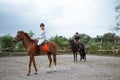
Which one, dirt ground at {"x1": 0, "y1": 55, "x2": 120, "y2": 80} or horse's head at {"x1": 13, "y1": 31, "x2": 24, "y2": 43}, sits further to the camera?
horse's head at {"x1": 13, "y1": 31, "x2": 24, "y2": 43}

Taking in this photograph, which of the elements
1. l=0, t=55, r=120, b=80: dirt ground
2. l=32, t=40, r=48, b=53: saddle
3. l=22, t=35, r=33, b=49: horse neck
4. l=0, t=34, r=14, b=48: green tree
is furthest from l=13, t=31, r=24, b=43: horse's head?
l=0, t=34, r=14, b=48: green tree

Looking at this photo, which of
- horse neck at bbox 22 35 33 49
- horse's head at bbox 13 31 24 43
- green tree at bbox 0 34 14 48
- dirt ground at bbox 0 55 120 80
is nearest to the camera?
dirt ground at bbox 0 55 120 80

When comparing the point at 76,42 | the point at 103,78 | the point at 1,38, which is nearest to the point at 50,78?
the point at 103,78

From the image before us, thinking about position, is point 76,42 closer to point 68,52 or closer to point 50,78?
point 50,78

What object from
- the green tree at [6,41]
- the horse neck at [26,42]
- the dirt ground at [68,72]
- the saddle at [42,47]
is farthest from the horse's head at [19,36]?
the green tree at [6,41]

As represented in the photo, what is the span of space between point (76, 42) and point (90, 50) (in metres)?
14.5

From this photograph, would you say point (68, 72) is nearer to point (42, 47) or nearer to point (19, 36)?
point (42, 47)

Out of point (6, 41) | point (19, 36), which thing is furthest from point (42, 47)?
point (6, 41)

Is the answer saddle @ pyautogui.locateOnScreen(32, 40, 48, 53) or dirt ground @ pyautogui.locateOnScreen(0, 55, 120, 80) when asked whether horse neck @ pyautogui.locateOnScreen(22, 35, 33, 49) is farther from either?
dirt ground @ pyautogui.locateOnScreen(0, 55, 120, 80)

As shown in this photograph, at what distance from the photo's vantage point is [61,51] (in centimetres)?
3725

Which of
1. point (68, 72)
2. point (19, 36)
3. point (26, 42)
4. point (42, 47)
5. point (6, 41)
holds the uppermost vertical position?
point (6, 41)

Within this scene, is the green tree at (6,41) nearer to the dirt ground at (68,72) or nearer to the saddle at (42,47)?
the dirt ground at (68,72)

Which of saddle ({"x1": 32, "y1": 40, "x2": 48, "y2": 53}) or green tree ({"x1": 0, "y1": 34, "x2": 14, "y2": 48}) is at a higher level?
green tree ({"x1": 0, "y1": 34, "x2": 14, "y2": 48})

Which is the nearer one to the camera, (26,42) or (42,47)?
(26,42)
